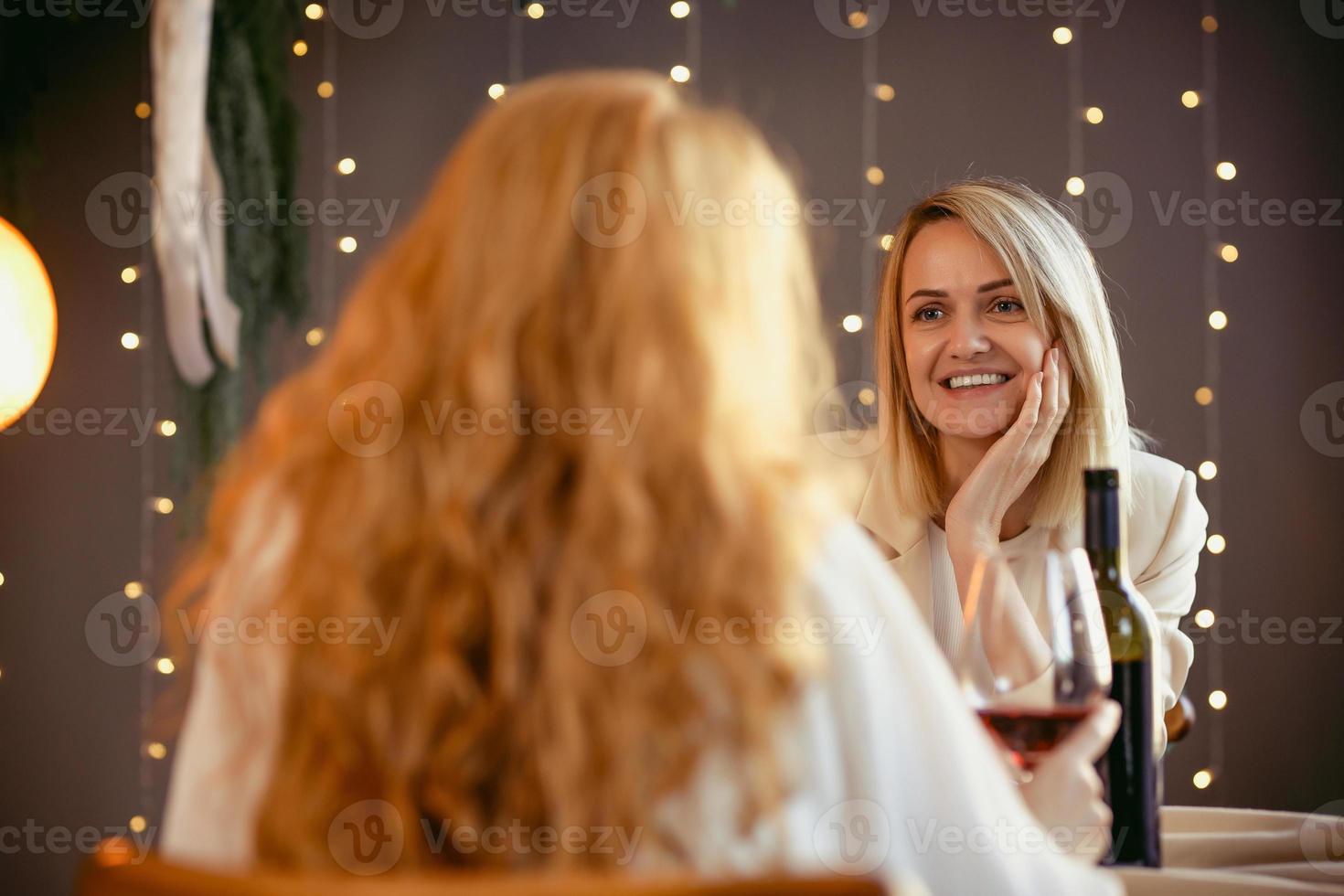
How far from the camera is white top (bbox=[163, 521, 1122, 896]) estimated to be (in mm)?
763

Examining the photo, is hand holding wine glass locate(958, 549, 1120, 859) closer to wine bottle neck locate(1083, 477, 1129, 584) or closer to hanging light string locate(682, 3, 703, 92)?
wine bottle neck locate(1083, 477, 1129, 584)

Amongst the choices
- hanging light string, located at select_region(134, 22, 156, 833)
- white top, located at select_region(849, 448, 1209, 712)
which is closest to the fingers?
white top, located at select_region(849, 448, 1209, 712)

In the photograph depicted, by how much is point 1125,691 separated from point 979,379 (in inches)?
45.6

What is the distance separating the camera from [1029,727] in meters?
0.96

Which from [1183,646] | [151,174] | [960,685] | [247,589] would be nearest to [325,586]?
[247,589]

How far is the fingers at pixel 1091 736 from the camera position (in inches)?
35.3

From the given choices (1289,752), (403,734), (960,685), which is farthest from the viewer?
(1289,752)

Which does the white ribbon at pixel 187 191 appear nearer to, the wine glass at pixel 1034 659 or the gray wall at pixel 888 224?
the gray wall at pixel 888 224

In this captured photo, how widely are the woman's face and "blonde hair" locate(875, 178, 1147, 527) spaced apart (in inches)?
1.3

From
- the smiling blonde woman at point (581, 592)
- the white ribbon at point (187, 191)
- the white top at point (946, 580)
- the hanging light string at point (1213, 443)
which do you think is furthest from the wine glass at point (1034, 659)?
the hanging light string at point (1213, 443)

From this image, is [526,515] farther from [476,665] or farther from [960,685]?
[960,685]

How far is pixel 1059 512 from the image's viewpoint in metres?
2.11

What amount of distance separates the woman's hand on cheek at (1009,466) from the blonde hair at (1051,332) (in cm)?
5

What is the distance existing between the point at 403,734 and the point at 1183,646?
133cm
